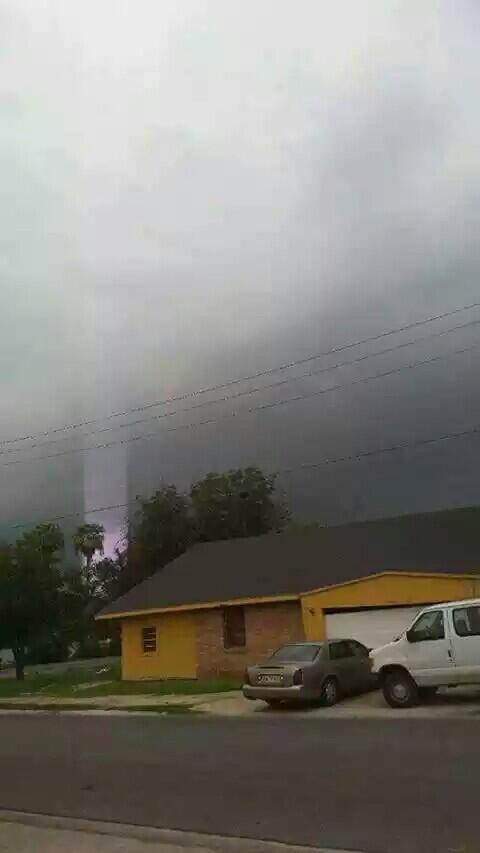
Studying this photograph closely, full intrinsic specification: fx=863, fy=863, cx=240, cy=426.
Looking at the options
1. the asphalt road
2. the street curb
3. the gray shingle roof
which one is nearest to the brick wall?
the gray shingle roof

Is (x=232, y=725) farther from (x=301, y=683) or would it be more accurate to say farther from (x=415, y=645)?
(x=415, y=645)

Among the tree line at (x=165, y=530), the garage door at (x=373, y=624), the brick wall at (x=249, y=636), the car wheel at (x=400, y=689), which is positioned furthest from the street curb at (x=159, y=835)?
the tree line at (x=165, y=530)

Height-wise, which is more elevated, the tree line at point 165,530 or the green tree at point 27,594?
the tree line at point 165,530

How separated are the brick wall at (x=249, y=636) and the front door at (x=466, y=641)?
1108 centimetres

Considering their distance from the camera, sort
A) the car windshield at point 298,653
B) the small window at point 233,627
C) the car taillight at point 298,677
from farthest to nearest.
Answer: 1. the small window at point 233,627
2. the car windshield at point 298,653
3. the car taillight at point 298,677

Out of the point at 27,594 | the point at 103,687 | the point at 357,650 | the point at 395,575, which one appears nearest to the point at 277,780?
the point at 357,650

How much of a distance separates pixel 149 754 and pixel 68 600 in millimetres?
31234

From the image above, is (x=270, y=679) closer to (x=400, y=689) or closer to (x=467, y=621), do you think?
(x=400, y=689)

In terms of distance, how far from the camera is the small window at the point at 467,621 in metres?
16.5

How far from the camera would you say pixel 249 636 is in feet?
92.9

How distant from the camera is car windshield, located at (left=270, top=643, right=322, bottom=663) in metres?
18.8

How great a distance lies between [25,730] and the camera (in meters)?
17.5

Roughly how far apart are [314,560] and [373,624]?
4999 millimetres

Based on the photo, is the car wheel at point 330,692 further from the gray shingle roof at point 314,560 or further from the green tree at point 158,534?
the green tree at point 158,534
